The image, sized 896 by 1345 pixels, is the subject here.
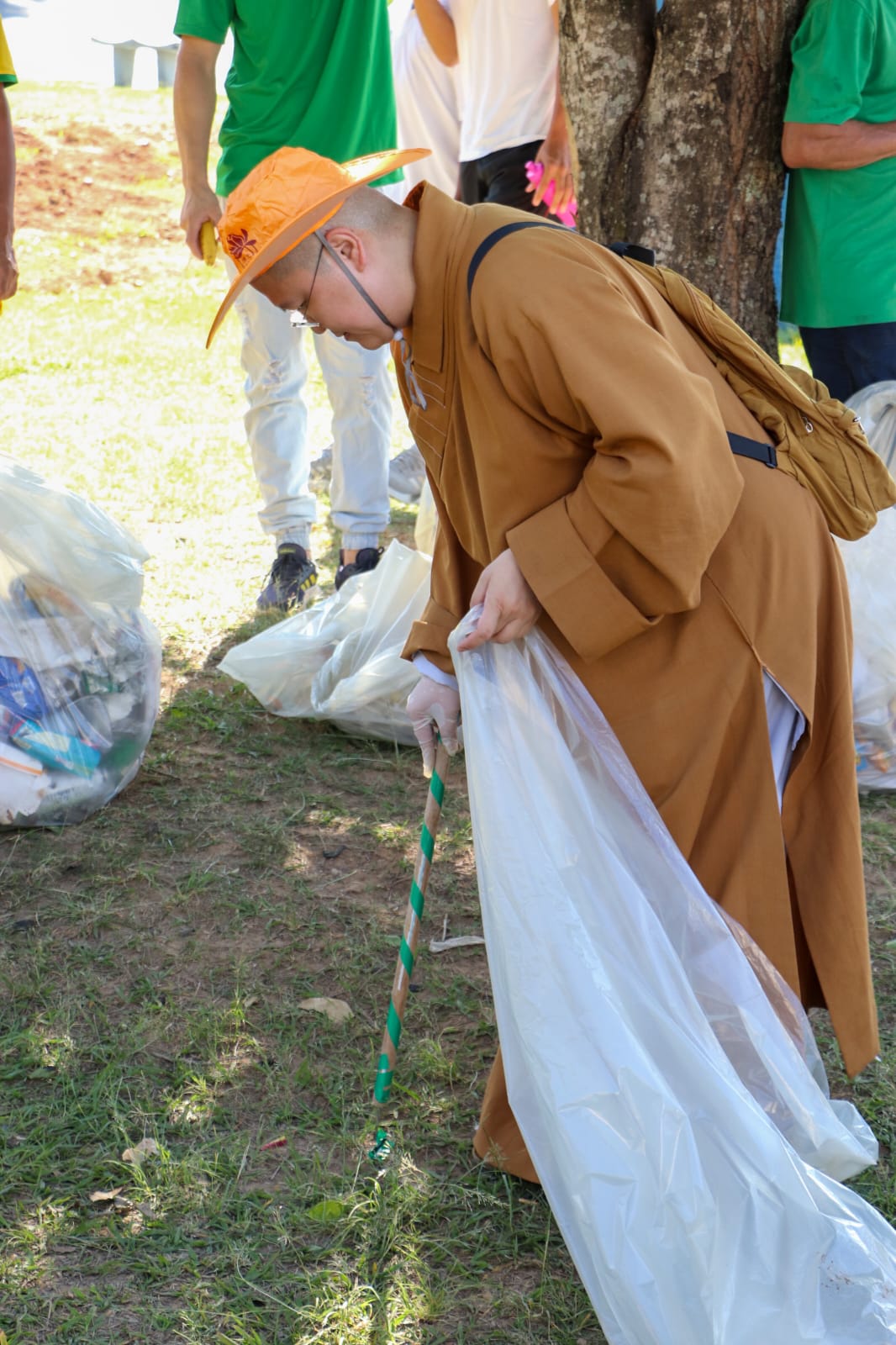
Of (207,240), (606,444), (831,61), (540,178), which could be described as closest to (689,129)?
(831,61)

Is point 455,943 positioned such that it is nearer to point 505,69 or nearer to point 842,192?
point 842,192

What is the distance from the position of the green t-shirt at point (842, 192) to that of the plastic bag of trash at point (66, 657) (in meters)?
1.99

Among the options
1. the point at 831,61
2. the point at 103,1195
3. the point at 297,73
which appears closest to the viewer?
the point at 103,1195

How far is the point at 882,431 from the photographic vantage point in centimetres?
357

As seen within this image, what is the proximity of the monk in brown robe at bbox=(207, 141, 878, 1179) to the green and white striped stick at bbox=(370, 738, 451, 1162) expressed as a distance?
367 millimetres

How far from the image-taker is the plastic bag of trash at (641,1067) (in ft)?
5.49

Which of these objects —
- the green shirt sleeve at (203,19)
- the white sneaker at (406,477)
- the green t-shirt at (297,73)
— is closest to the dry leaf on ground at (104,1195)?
the green t-shirt at (297,73)

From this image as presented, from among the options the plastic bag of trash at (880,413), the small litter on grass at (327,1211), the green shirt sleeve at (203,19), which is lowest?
the small litter on grass at (327,1211)

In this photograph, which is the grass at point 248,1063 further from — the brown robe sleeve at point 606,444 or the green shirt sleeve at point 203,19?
the green shirt sleeve at point 203,19

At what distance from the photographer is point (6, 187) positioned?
11.5ft

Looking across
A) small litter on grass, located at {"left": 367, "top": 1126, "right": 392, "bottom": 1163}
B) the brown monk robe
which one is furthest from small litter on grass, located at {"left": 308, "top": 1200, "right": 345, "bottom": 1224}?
the brown monk robe

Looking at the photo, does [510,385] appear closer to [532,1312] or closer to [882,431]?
[532,1312]

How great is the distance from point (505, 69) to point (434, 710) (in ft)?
9.67

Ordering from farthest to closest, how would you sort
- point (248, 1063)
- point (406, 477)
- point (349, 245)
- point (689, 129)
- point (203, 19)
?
1. point (406, 477)
2. point (203, 19)
3. point (689, 129)
4. point (248, 1063)
5. point (349, 245)
